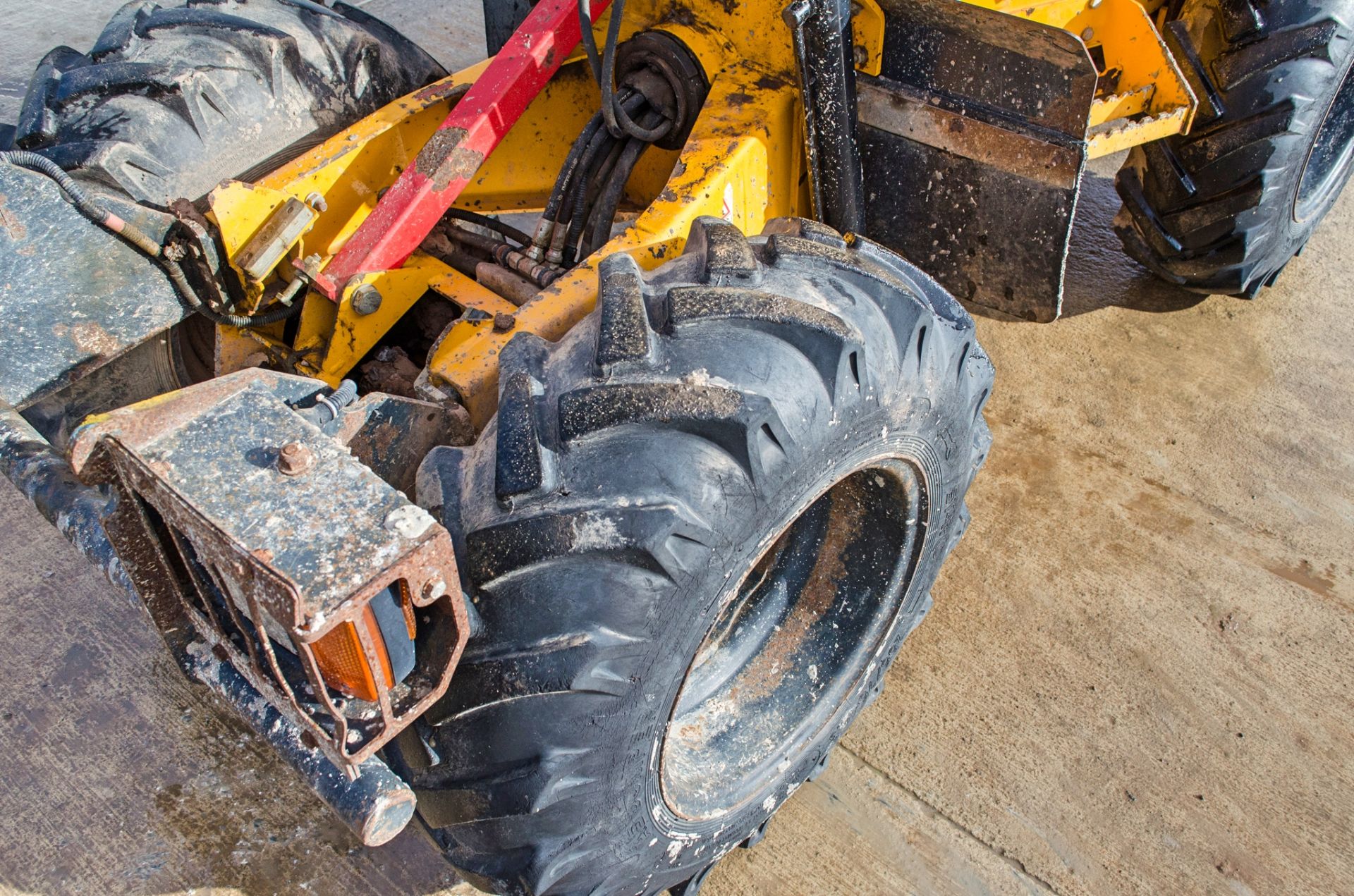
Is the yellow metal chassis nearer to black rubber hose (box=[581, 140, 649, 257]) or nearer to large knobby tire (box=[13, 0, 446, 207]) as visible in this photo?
black rubber hose (box=[581, 140, 649, 257])

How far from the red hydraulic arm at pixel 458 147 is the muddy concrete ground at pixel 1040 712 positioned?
1.26 metres

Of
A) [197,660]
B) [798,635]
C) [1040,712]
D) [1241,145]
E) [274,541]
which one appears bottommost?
[1040,712]

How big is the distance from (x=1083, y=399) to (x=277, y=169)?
8.59 feet

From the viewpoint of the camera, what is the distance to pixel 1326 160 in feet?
11.6

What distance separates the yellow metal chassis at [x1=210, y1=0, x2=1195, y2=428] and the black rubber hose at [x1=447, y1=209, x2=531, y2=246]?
0.06 m

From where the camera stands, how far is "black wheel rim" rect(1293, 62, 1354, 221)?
11.3ft

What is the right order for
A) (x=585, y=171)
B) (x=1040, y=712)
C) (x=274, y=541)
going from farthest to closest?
(x=1040, y=712) < (x=585, y=171) < (x=274, y=541)

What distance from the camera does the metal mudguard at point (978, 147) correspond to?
205 centimetres

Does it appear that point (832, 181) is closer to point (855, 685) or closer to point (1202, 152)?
point (855, 685)

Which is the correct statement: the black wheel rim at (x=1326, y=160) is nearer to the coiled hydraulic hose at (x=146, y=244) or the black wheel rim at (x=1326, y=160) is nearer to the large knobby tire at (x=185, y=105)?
the large knobby tire at (x=185, y=105)

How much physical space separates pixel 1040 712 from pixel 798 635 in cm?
75

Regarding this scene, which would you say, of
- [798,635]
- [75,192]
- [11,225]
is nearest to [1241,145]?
[798,635]

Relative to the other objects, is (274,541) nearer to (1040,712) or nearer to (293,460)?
(293,460)

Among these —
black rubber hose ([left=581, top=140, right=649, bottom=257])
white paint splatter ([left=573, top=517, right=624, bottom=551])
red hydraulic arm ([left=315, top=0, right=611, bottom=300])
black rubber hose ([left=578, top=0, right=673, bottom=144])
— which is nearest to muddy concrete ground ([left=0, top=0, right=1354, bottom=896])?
white paint splatter ([left=573, top=517, right=624, bottom=551])
